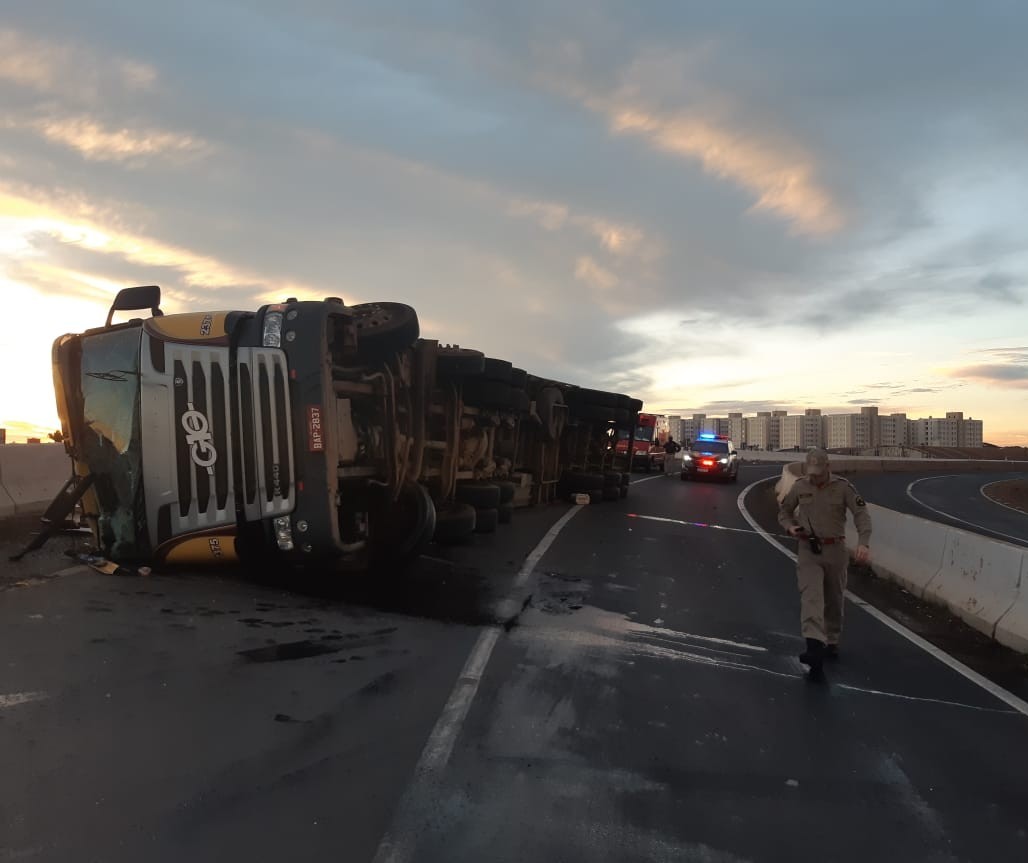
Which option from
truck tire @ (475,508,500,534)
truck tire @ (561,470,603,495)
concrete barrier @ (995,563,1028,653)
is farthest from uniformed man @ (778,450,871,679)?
truck tire @ (561,470,603,495)

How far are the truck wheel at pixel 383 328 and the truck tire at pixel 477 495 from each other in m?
3.75

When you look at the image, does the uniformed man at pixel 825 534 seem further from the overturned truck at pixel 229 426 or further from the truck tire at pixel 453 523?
the truck tire at pixel 453 523

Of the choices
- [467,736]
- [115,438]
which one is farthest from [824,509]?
[115,438]

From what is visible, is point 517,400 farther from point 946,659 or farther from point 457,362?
point 946,659

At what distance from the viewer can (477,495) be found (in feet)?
37.9

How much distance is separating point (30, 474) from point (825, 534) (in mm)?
13212

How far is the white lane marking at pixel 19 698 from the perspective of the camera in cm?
438

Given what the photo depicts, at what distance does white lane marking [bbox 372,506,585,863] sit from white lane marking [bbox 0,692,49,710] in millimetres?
2322

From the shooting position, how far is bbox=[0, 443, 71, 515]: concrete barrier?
12930 millimetres

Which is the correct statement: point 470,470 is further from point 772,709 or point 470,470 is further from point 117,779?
point 117,779

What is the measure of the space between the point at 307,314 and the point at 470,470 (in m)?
4.98

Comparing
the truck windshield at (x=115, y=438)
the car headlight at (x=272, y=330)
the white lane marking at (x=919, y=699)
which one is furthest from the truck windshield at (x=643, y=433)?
the white lane marking at (x=919, y=699)

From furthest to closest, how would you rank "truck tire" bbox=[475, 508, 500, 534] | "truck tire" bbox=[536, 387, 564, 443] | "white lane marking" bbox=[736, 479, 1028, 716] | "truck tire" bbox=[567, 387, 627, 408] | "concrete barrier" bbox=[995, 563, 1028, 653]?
"truck tire" bbox=[567, 387, 627, 408], "truck tire" bbox=[536, 387, 564, 443], "truck tire" bbox=[475, 508, 500, 534], "concrete barrier" bbox=[995, 563, 1028, 653], "white lane marking" bbox=[736, 479, 1028, 716]

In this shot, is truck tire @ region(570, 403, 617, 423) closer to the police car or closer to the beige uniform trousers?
the beige uniform trousers
